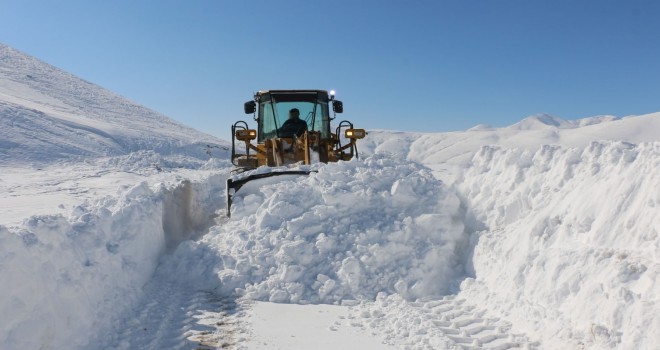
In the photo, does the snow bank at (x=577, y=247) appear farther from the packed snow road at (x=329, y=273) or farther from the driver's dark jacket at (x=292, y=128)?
the driver's dark jacket at (x=292, y=128)

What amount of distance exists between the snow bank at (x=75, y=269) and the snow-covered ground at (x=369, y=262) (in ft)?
0.05

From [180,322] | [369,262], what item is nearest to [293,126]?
[369,262]

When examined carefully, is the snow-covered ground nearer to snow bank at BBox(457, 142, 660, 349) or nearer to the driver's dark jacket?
snow bank at BBox(457, 142, 660, 349)

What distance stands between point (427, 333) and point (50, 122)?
2890 cm

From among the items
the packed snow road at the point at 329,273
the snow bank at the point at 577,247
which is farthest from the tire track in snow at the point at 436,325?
the snow bank at the point at 577,247

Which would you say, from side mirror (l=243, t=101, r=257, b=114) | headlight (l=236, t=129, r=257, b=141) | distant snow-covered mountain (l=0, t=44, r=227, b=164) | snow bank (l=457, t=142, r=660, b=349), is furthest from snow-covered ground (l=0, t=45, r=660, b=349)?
distant snow-covered mountain (l=0, t=44, r=227, b=164)

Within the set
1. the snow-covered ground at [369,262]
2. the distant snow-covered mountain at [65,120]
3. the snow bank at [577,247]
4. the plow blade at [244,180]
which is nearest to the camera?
the snow bank at [577,247]

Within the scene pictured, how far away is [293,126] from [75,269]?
6.25m

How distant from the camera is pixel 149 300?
508cm

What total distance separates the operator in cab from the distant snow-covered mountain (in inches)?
567

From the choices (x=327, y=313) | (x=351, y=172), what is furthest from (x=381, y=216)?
(x=327, y=313)

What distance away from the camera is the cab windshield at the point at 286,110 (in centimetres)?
1024

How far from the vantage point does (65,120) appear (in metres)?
30.1

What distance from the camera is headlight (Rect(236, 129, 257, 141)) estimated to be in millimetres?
9766
